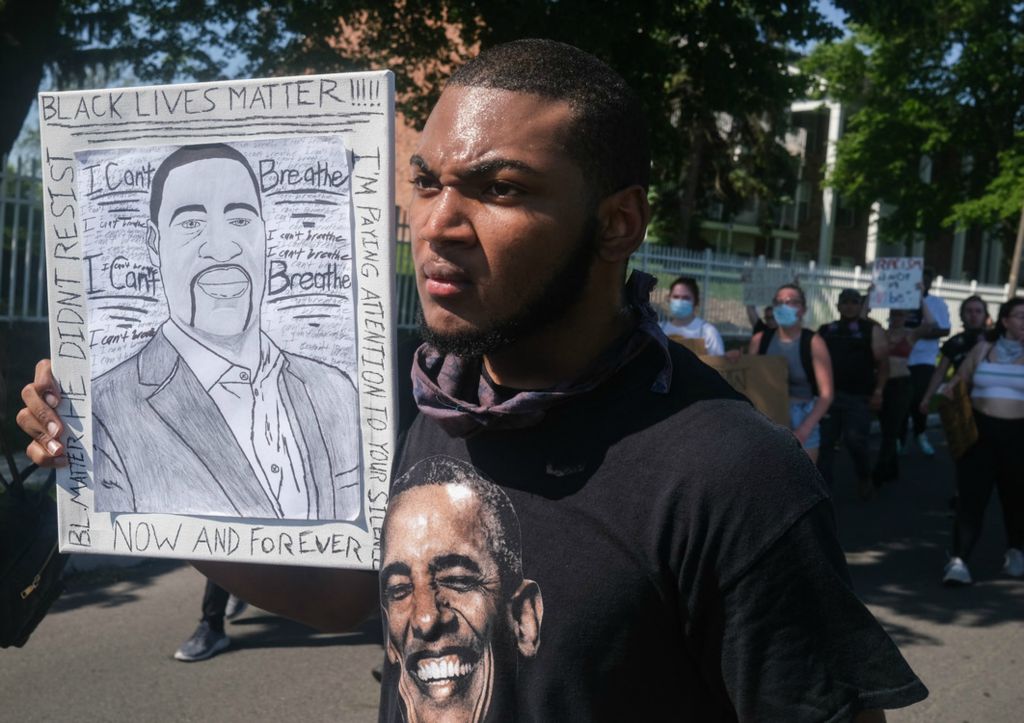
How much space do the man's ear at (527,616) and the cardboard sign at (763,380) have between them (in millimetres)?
5090

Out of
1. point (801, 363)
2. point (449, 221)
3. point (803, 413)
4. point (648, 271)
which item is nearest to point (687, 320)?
point (801, 363)

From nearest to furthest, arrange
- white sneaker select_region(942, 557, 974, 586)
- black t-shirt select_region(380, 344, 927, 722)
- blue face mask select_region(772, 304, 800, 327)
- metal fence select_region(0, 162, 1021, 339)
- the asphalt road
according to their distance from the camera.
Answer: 1. black t-shirt select_region(380, 344, 927, 722)
2. the asphalt road
3. white sneaker select_region(942, 557, 974, 586)
4. blue face mask select_region(772, 304, 800, 327)
5. metal fence select_region(0, 162, 1021, 339)

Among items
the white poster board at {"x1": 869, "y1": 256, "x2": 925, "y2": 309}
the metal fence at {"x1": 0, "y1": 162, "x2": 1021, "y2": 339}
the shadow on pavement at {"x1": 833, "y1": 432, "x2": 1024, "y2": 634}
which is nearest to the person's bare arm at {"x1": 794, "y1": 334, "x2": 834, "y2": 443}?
the shadow on pavement at {"x1": 833, "y1": 432, "x2": 1024, "y2": 634}

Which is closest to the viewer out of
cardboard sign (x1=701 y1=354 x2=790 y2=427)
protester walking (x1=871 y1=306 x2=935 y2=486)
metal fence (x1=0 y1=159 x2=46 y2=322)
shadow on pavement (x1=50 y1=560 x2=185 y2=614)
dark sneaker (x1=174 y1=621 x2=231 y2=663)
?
dark sneaker (x1=174 y1=621 x2=231 y2=663)

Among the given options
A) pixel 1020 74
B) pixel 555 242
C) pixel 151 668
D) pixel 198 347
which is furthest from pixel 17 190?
pixel 1020 74

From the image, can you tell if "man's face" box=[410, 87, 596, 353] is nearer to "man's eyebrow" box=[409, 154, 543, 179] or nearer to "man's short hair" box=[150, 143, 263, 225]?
"man's eyebrow" box=[409, 154, 543, 179]

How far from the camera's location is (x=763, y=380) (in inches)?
259

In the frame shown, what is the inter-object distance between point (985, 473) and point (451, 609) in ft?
20.9

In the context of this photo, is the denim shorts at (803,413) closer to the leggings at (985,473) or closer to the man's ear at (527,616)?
the leggings at (985,473)

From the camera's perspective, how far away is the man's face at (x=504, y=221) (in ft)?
4.71

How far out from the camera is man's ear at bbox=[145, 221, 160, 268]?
2002 millimetres

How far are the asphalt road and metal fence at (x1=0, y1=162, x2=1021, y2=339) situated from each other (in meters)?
1.78

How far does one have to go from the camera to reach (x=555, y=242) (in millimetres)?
1446

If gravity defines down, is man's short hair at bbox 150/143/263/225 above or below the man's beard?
above
